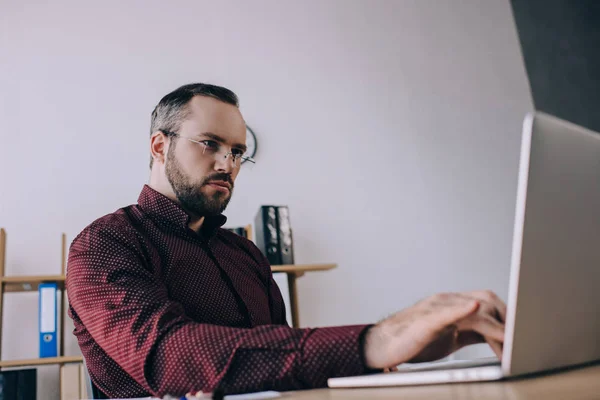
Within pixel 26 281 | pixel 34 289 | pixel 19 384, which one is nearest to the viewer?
pixel 19 384

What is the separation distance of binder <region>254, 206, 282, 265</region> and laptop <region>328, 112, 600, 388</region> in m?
1.87

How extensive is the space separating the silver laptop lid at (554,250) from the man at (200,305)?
0.07 metres

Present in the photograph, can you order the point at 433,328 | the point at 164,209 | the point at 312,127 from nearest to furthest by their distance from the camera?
1. the point at 433,328
2. the point at 164,209
3. the point at 312,127

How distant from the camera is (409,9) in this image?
3.66m

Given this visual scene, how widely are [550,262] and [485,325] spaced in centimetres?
12

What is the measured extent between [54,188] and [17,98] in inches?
19.3

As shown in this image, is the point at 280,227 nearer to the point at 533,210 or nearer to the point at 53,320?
the point at 53,320

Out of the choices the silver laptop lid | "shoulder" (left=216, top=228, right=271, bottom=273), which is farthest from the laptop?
"shoulder" (left=216, top=228, right=271, bottom=273)

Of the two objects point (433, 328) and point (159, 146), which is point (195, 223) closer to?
point (159, 146)

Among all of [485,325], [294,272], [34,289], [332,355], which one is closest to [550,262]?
[485,325]

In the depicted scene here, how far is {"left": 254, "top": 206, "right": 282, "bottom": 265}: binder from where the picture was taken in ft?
8.79

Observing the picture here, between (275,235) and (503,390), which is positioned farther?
(275,235)

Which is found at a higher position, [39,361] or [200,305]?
[200,305]

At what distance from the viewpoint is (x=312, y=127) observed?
3.26 m
